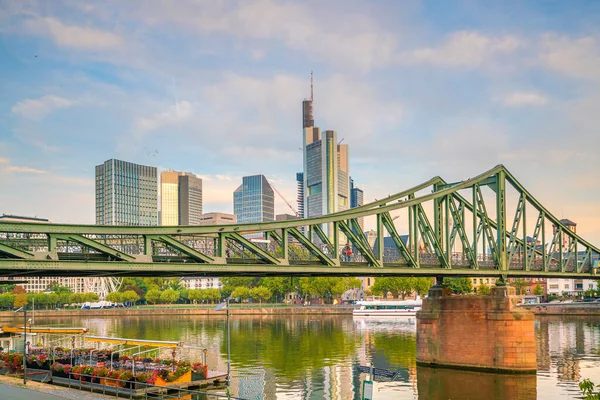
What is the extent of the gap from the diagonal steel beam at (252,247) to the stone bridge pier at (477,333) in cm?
2405

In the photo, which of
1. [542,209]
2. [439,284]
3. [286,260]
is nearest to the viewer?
[286,260]

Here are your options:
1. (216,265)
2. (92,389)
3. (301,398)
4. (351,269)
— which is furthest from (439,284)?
(92,389)

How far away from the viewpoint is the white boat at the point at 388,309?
603ft

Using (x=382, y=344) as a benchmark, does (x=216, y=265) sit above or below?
above

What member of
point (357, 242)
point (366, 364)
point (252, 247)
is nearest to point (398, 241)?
point (357, 242)

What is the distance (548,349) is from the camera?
89625mm

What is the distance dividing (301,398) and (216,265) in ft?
48.2

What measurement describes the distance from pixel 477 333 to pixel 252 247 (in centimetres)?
2812

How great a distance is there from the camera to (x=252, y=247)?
2052 inches

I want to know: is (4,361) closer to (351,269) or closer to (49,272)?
(49,272)

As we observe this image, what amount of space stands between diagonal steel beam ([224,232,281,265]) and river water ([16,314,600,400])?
11.8 metres

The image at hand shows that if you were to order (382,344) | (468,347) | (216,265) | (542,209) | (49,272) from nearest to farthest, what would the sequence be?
(49,272)
(216,265)
(468,347)
(542,209)
(382,344)

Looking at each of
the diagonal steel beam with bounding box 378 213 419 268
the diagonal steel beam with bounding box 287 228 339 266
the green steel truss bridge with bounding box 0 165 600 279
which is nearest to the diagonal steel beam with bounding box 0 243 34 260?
the green steel truss bridge with bounding box 0 165 600 279

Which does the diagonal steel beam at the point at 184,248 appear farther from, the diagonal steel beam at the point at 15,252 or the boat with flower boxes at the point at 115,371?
the boat with flower boxes at the point at 115,371
